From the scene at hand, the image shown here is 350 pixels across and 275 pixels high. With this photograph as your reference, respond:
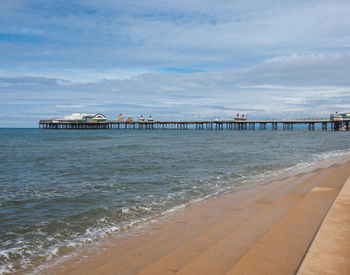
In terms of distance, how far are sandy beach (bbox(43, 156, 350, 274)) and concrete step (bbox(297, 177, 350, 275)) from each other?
15cm

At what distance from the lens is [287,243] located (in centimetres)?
378

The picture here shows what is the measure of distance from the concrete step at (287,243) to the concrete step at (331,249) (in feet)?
0.48

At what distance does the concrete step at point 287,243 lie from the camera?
10.2 feet

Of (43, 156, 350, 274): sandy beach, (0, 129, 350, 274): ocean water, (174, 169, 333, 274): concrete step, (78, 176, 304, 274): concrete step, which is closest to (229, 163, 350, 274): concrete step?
(43, 156, 350, 274): sandy beach

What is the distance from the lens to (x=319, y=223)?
454 centimetres

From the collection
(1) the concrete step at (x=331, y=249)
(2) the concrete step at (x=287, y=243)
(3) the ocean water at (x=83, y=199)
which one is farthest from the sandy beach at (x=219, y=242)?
(3) the ocean water at (x=83, y=199)

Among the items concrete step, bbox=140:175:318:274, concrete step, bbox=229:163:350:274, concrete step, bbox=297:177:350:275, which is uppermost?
concrete step, bbox=297:177:350:275

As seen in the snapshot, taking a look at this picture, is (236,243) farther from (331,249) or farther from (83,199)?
(83,199)

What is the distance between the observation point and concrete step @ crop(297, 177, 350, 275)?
9.37 ft

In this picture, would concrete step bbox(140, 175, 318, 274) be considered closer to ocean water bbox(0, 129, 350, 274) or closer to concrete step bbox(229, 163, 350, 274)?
concrete step bbox(229, 163, 350, 274)

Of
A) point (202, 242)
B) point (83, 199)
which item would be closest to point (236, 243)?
point (202, 242)

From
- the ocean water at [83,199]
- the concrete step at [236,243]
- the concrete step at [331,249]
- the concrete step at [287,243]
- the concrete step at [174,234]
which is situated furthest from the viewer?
the ocean water at [83,199]

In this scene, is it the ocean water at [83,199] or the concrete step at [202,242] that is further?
the ocean water at [83,199]

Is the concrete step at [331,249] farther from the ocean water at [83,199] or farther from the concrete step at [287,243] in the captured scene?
the ocean water at [83,199]
